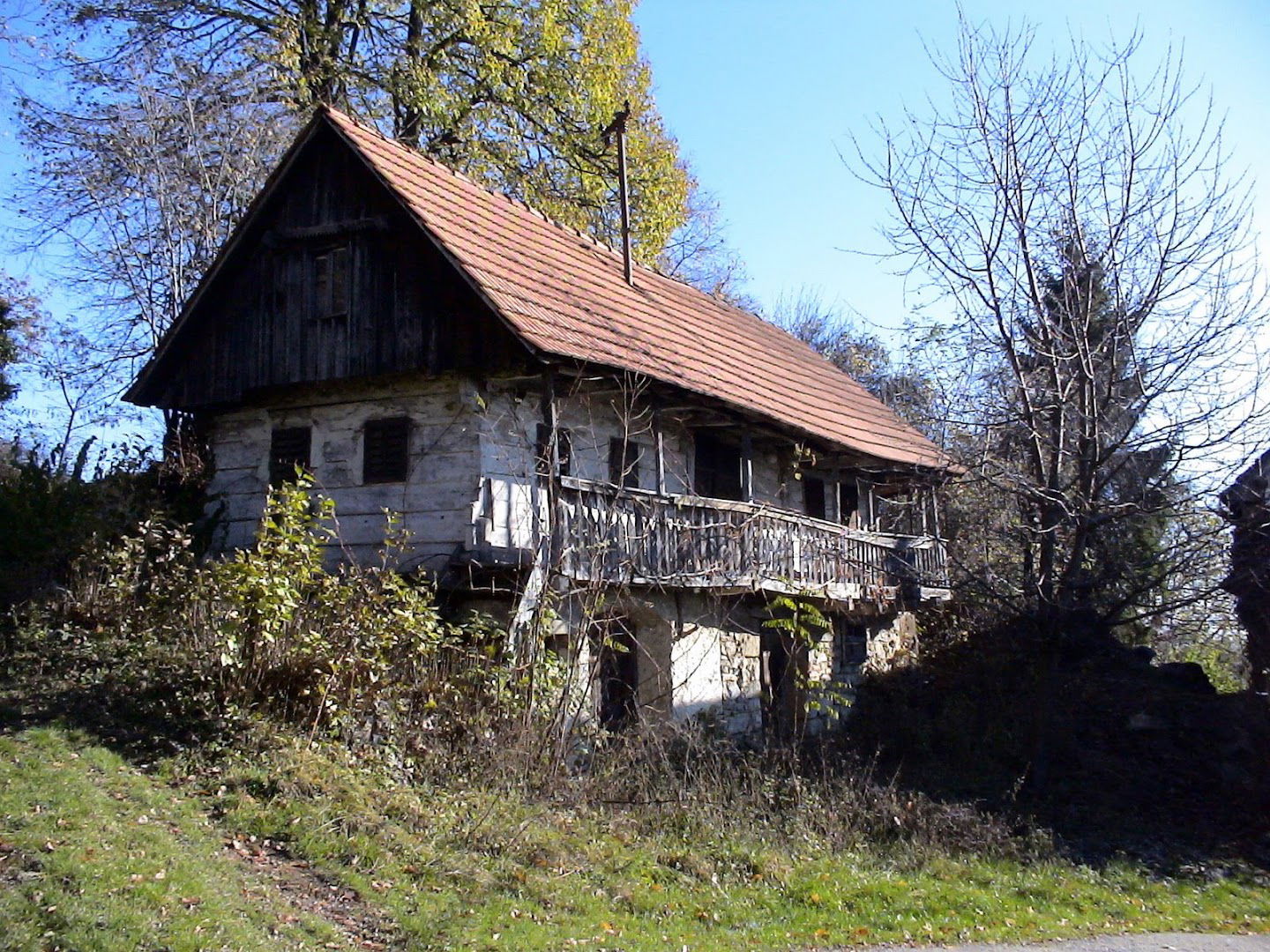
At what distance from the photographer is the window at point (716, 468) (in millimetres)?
18578

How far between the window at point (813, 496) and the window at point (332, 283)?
8913 mm

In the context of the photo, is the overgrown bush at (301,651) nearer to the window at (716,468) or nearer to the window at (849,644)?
the window at (716,468)

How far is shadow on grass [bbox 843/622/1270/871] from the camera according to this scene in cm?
1457

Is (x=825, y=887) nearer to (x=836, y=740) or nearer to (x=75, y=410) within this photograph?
(x=836, y=740)

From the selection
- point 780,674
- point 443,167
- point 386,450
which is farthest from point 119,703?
point 780,674

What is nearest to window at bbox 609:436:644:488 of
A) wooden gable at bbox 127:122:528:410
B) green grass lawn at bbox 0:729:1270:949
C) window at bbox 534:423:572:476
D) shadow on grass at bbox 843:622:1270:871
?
window at bbox 534:423:572:476

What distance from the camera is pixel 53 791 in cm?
899

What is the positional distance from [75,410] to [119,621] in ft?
40.4

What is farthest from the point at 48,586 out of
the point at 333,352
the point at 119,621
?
the point at 333,352

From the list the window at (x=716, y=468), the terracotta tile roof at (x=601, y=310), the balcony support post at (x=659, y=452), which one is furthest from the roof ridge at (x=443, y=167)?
the balcony support post at (x=659, y=452)

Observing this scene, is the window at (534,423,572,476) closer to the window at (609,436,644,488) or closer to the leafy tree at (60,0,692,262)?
the window at (609,436,644,488)

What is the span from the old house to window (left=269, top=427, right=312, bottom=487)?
34 mm

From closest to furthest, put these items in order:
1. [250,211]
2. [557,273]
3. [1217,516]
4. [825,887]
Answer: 1. [825,887]
2. [1217,516]
3. [250,211]
4. [557,273]

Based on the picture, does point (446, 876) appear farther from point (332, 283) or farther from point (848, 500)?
point (848, 500)
